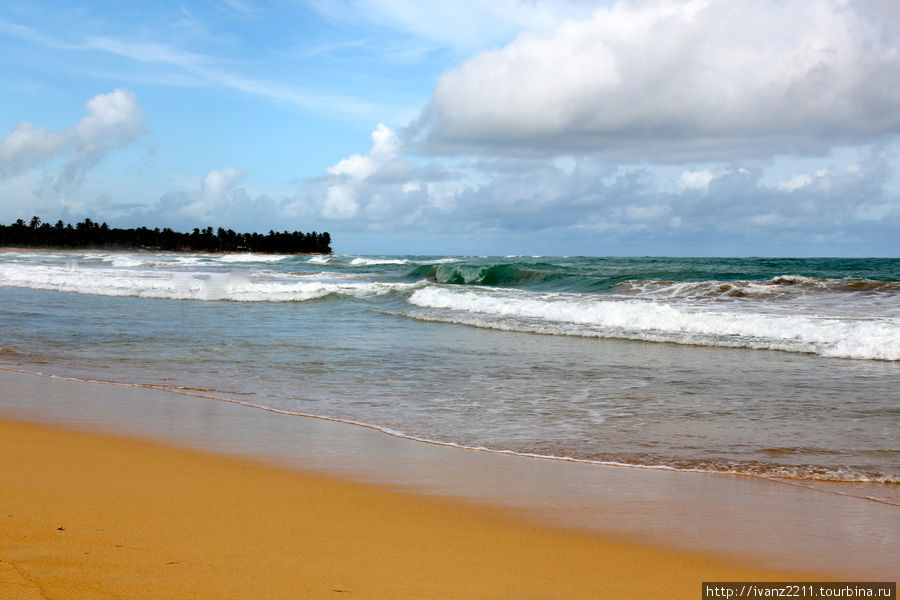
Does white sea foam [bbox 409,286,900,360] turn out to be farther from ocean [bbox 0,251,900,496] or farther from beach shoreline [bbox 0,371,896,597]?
beach shoreline [bbox 0,371,896,597]

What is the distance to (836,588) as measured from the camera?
9.05 ft

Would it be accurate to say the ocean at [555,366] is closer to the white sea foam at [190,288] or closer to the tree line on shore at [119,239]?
the white sea foam at [190,288]

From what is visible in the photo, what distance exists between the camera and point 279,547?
2768 millimetres

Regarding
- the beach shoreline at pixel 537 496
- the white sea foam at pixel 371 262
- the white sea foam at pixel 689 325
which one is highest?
the white sea foam at pixel 371 262

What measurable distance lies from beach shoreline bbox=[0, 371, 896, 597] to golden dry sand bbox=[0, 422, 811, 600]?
0.8 inches

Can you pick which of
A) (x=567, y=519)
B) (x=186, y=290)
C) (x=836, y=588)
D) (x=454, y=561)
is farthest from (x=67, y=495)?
(x=186, y=290)

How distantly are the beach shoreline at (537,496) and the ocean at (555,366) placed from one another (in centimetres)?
50

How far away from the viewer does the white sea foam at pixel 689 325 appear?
11102 mm

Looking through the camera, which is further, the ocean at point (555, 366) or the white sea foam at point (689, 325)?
the white sea foam at point (689, 325)

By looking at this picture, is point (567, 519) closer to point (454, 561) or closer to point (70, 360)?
point (454, 561)

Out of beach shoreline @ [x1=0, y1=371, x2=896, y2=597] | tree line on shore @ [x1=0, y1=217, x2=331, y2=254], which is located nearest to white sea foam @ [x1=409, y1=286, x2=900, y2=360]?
beach shoreline @ [x1=0, y1=371, x2=896, y2=597]

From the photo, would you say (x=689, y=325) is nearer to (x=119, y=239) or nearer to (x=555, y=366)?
(x=555, y=366)

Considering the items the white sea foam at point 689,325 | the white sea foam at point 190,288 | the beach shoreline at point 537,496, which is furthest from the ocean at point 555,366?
the white sea foam at point 190,288

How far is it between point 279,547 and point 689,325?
12.3 m
